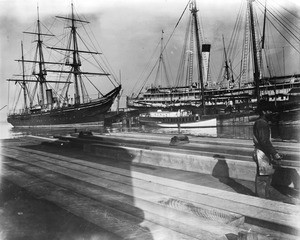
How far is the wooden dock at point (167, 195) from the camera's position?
2.87 m

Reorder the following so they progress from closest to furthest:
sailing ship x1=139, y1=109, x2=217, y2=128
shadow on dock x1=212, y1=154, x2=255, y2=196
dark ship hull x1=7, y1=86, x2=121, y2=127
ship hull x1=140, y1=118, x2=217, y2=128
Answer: shadow on dock x1=212, y1=154, x2=255, y2=196 → ship hull x1=140, y1=118, x2=217, y2=128 → sailing ship x1=139, y1=109, x2=217, y2=128 → dark ship hull x1=7, y1=86, x2=121, y2=127

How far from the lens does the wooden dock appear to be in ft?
9.40

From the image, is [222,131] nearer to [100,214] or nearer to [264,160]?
[264,160]

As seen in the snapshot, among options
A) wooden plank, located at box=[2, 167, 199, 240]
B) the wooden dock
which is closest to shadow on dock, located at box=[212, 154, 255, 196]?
the wooden dock

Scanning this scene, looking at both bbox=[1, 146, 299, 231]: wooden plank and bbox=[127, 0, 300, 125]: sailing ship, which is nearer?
bbox=[1, 146, 299, 231]: wooden plank

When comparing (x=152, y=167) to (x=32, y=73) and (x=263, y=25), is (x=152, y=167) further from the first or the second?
(x=32, y=73)

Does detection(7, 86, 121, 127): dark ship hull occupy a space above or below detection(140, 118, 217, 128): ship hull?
above

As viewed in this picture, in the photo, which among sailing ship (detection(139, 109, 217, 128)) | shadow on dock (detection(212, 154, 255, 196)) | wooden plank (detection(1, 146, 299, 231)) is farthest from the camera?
sailing ship (detection(139, 109, 217, 128))

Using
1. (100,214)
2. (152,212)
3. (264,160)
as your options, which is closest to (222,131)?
(264,160)

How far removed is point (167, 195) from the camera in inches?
149

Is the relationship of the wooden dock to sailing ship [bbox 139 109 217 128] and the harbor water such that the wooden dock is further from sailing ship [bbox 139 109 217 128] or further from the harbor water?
sailing ship [bbox 139 109 217 128]

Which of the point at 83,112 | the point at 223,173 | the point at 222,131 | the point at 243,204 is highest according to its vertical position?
the point at 83,112

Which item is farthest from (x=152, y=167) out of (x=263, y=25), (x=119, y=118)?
(x=119, y=118)

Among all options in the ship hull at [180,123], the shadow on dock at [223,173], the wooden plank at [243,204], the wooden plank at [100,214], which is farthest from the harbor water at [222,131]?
the wooden plank at [243,204]
